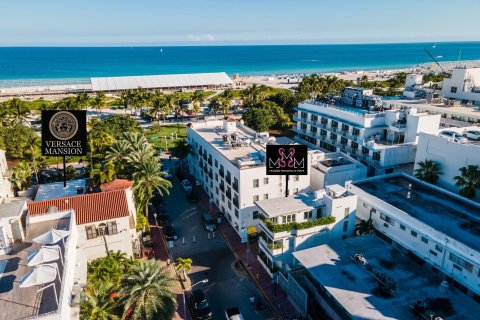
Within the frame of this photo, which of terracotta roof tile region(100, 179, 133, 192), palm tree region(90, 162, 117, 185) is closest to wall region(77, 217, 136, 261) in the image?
terracotta roof tile region(100, 179, 133, 192)

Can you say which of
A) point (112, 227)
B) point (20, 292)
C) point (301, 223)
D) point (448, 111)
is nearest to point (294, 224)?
point (301, 223)

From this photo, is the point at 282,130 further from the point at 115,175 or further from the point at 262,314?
the point at 262,314

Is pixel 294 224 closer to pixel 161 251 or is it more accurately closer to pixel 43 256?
pixel 161 251

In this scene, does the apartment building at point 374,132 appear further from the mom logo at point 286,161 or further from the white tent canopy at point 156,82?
the white tent canopy at point 156,82

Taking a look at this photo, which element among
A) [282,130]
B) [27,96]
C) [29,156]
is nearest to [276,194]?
[29,156]

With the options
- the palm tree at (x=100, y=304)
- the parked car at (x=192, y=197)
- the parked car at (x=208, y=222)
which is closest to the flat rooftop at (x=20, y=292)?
the palm tree at (x=100, y=304)

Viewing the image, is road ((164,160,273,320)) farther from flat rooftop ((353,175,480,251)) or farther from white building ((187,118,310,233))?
flat rooftop ((353,175,480,251))
